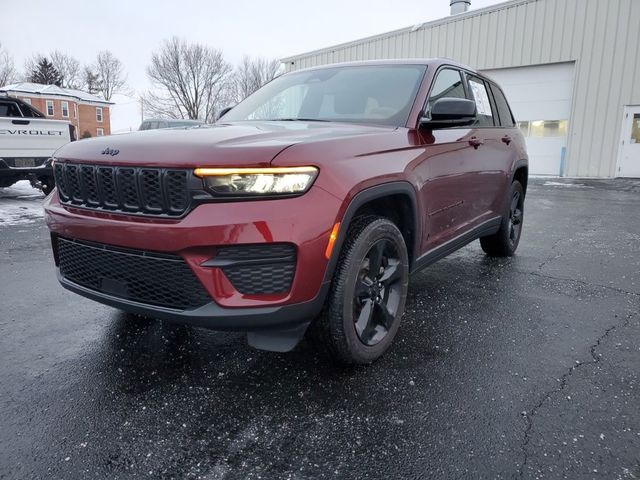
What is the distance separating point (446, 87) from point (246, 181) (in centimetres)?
213

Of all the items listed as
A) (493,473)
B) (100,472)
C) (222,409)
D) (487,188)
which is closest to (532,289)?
(487,188)

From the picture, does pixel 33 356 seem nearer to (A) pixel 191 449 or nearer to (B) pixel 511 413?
(A) pixel 191 449

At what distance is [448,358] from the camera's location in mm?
2805

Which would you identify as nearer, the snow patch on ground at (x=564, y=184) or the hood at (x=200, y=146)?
the hood at (x=200, y=146)

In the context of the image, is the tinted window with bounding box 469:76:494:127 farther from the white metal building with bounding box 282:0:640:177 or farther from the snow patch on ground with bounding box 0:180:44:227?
the white metal building with bounding box 282:0:640:177

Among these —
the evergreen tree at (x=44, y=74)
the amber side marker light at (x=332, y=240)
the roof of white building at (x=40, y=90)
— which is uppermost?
the evergreen tree at (x=44, y=74)

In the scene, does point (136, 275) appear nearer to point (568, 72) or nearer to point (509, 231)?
point (509, 231)

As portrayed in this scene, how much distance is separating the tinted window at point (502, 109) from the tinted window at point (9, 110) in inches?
350

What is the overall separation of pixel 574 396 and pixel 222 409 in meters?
1.73

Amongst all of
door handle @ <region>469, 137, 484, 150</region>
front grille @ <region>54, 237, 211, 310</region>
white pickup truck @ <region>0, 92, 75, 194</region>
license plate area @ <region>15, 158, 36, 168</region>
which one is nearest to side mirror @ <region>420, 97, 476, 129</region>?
door handle @ <region>469, 137, 484, 150</region>

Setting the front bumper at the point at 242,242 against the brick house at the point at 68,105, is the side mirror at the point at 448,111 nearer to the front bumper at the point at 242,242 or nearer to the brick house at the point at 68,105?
the front bumper at the point at 242,242


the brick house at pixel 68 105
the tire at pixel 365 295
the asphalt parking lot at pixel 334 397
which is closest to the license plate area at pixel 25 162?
the asphalt parking lot at pixel 334 397

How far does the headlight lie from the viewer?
204cm

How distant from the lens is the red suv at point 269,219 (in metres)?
2.05
